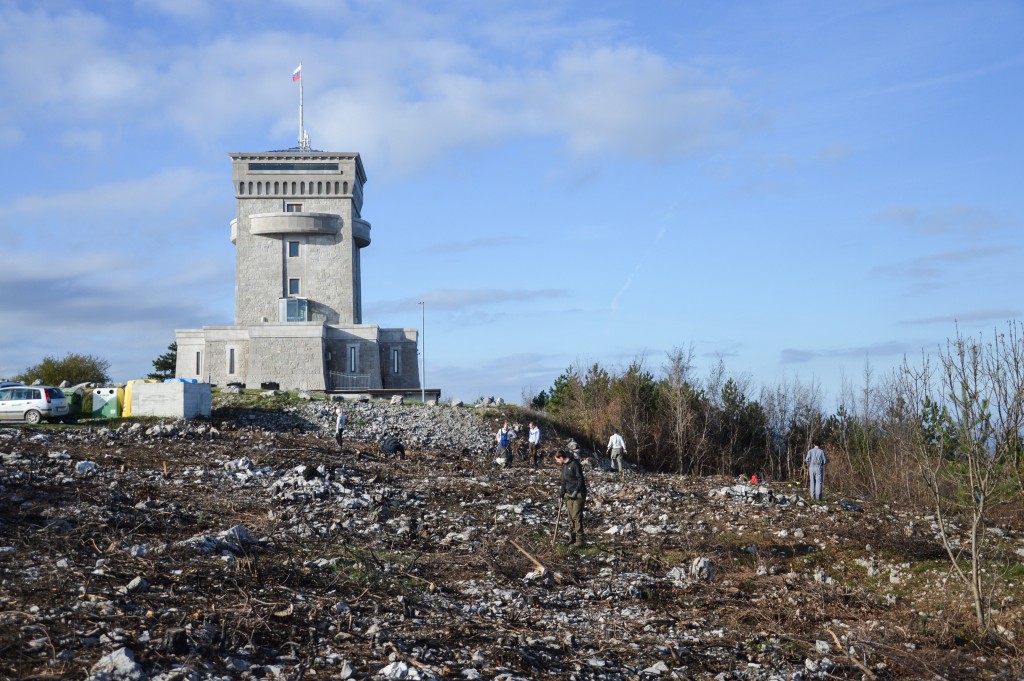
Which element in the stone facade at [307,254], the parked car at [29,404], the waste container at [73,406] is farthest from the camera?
the stone facade at [307,254]

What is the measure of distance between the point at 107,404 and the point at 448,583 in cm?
2921

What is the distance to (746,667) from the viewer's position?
10.2 meters

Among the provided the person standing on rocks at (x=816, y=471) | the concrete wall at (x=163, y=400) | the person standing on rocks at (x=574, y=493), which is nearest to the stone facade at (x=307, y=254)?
the concrete wall at (x=163, y=400)

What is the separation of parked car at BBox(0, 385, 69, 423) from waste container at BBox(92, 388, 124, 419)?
3.76 metres

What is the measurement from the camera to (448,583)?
41.9 ft

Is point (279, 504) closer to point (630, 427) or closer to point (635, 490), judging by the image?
point (635, 490)

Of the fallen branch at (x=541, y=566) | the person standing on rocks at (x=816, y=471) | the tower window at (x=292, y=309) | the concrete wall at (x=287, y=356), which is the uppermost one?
the tower window at (x=292, y=309)

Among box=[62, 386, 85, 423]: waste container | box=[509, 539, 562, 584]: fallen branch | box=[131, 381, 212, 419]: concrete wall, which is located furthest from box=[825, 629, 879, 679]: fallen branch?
box=[62, 386, 85, 423]: waste container

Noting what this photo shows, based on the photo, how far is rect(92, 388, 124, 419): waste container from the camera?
122 ft

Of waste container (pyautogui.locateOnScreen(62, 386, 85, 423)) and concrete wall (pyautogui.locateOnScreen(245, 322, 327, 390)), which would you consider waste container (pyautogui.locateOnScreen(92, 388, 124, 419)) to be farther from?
concrete wall (pyautogui.locateOnScreen(245, 322, 327, 390))

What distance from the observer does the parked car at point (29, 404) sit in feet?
107

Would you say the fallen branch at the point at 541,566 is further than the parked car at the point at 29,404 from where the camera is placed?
No

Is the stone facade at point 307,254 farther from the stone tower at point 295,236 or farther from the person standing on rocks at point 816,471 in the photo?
the person standing on rocks at point 816,471

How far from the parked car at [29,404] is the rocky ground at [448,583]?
472 inches
